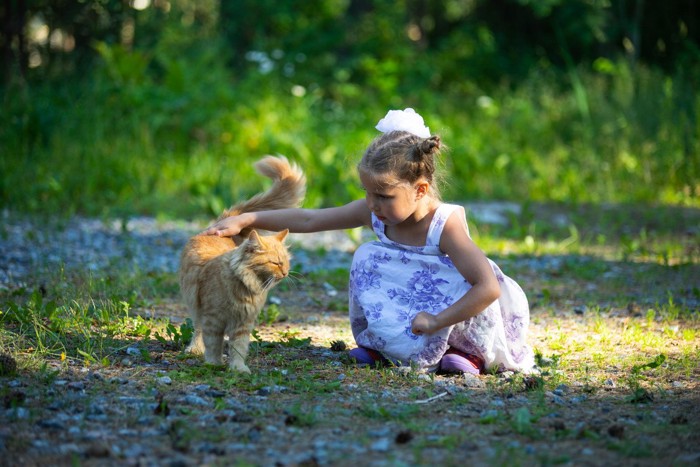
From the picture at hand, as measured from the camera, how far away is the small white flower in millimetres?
3868

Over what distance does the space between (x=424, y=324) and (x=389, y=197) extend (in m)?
0.62

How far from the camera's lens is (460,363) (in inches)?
151

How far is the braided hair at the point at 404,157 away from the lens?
146 inches

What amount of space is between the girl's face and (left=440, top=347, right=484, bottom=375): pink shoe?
0.72 m

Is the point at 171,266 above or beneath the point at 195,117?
beneath

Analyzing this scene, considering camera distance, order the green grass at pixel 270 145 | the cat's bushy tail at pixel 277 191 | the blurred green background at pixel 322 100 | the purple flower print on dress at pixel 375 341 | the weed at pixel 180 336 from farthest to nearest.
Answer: the blurred green background at pixel 322 100
the green grass at pixel 270 145
the cat's bushy tail at pixel 277 191
the weed at pixel 180 336
the purple flower print on dress at pixel 375 341

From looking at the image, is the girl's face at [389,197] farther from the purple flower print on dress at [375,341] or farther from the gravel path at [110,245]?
the gravel path at [110,245]

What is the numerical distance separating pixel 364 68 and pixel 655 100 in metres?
6.24

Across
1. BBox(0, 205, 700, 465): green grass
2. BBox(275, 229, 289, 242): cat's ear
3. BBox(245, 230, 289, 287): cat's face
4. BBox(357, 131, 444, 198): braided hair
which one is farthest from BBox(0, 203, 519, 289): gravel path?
BBox(357, 131, 444, 198): braided hair

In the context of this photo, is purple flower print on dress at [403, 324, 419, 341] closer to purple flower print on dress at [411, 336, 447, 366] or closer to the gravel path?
purple flower print on dress at [411, 336, 447, 366]

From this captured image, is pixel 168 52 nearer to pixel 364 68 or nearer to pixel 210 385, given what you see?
pixel 364 68

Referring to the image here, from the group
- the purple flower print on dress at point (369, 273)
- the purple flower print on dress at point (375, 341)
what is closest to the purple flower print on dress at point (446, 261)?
the purple flower print on dress at point (369, 273)

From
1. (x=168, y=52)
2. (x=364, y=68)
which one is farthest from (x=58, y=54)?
(x=364, y=68)

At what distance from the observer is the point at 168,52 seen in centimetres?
1240
